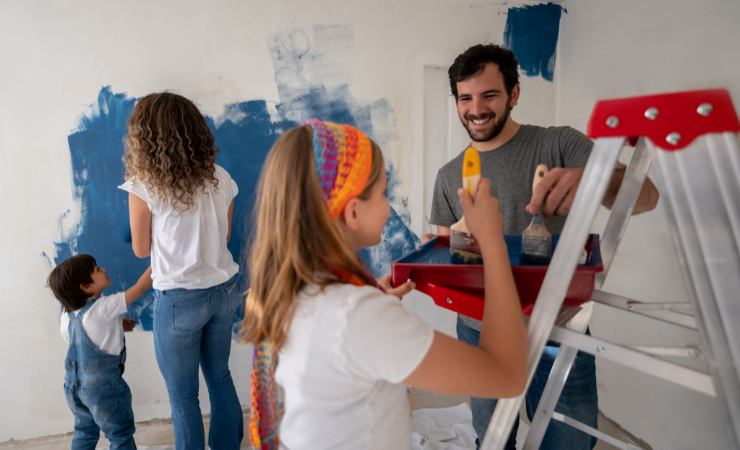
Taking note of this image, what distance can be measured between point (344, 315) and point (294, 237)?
0.54 ft

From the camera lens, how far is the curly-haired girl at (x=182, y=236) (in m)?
1.56

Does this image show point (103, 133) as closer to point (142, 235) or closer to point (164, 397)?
point (142, 235)

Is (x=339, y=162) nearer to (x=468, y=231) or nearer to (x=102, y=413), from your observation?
(x=468, y=231)

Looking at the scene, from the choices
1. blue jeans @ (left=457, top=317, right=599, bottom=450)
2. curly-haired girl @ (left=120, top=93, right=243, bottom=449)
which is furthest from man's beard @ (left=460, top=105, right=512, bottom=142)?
curly-haired girl @ (left=120, top=93, right=243, bottom=449)

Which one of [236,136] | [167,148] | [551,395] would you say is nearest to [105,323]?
[167,148]

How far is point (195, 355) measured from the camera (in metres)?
1.72

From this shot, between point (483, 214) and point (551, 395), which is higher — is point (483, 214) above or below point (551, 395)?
above

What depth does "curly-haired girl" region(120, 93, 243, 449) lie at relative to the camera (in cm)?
156

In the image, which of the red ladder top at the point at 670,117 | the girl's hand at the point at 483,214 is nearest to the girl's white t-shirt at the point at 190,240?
the girl's hand at the point at 483,214

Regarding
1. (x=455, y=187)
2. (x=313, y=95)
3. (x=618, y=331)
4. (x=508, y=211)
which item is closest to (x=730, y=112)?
(x=508, y=211)

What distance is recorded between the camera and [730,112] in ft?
1.98

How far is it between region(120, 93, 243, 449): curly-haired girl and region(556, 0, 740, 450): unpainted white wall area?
1.68 m

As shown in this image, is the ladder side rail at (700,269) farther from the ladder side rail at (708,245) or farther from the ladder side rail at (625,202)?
the ladder side rail at (625,202)

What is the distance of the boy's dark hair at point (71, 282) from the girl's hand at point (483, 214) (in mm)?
1621
